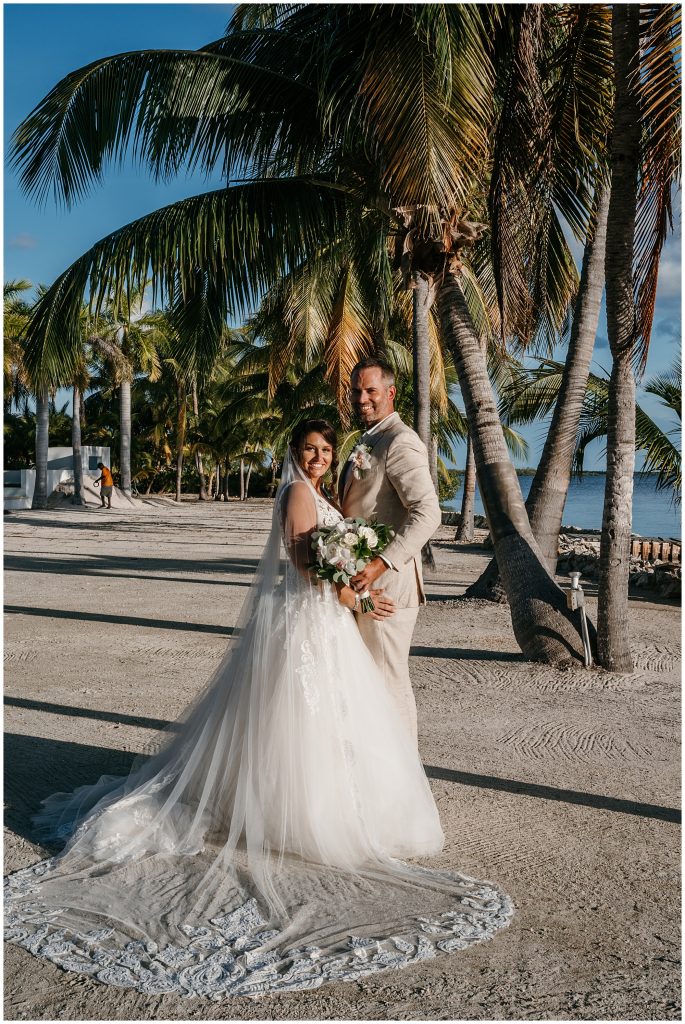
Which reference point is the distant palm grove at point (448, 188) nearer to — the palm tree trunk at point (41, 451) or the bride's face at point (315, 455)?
the bride's face at point (315, 455)

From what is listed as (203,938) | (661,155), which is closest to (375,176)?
(661,155)

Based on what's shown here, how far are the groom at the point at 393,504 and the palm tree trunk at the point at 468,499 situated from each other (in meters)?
17.8

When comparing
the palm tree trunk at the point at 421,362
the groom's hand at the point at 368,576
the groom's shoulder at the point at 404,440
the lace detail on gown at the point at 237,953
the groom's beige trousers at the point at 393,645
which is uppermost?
the palm tree trunk at the point at 421,362

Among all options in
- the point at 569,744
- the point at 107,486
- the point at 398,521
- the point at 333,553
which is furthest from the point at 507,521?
the point at 107,486

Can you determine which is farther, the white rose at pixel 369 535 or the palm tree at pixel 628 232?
the palm tree at pixel 628 232

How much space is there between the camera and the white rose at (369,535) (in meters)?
4.14

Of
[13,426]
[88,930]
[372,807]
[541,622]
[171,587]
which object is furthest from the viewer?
[13,426]

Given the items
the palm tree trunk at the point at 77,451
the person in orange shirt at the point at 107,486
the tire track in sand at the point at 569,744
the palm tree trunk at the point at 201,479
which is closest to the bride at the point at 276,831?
the tire track in sand at the point at 569,744

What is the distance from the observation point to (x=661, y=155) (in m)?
7.09

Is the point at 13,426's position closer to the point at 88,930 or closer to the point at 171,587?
the point at 171,587

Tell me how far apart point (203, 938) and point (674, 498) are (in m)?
15.5

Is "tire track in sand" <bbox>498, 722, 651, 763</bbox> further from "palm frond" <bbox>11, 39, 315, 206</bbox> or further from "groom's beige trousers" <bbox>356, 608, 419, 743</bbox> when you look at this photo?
"palm frond" <bbox>11, 39, 315, 206</bbox>

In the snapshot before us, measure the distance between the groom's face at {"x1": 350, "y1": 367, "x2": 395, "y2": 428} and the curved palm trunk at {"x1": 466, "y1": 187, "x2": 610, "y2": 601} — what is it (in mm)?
5440

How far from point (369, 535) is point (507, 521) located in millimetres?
4607
